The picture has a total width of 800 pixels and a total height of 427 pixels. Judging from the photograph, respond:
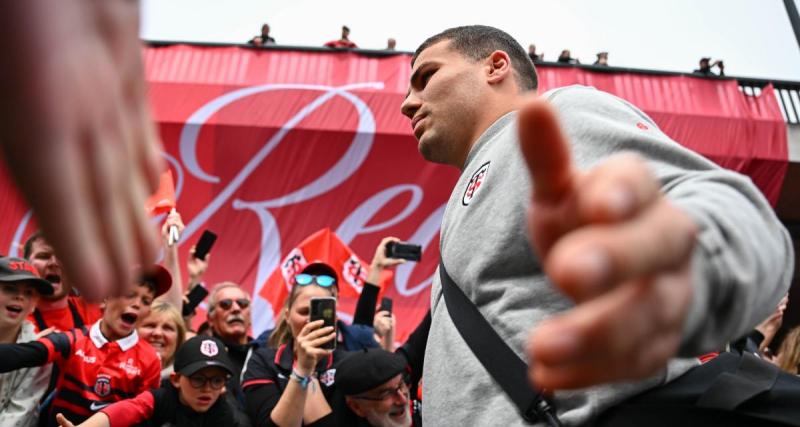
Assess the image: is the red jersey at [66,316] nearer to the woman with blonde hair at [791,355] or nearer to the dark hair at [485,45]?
the dark hair at [485,45]

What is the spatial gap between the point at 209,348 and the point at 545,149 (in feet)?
8.79

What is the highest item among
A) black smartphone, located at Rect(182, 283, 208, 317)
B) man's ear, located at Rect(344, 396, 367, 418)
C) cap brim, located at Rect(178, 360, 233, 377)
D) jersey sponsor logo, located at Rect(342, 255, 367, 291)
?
cap brim, located at Rect(178, 360, 233, 377)

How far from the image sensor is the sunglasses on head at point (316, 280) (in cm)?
345

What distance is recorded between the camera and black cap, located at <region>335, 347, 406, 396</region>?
2.82 metres

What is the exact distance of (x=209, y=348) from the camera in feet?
9.67

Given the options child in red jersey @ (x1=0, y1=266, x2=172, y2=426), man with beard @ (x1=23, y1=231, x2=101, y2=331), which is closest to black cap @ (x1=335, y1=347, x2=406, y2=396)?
child in red jersey @ (x1=0, y1=266, x2=172, y2=426)

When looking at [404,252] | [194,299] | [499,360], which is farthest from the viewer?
[404,252]

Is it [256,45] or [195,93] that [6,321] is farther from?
[256,45]

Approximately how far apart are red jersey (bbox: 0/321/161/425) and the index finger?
102 inches

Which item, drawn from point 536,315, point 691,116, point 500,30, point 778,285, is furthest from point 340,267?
point 691,116

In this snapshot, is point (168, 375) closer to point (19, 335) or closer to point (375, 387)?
point (19, 335)

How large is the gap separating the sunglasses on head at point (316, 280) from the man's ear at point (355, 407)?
68 cm

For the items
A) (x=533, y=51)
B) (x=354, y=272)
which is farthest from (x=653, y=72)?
(x=354, y=272)

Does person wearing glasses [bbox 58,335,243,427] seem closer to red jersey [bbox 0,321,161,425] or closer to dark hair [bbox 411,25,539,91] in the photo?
red jersey [bbox 0,321,161,425]
